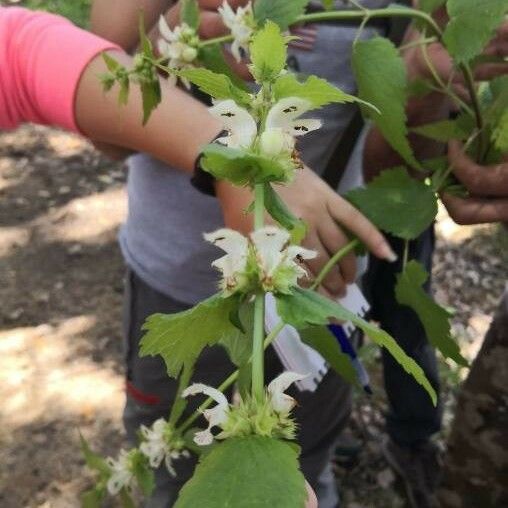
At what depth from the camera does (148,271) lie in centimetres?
90

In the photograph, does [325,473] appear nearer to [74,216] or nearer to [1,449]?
[1,449]

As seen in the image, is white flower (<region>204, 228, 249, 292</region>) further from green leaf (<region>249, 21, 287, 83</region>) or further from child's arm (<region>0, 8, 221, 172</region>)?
child's arm (<region>0, 8, 221, 172</region>)

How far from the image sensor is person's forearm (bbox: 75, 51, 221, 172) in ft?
1.98

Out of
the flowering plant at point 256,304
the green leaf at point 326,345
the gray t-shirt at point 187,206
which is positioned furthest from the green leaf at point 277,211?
the gray t-shirt at point 187,206

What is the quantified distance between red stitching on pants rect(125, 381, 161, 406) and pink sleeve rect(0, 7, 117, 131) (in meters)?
0.40

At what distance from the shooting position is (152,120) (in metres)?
0.61

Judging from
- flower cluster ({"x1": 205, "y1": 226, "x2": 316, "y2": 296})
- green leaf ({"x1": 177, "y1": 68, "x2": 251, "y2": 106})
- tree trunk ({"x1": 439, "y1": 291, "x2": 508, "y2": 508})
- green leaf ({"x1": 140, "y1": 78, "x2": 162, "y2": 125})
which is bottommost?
tree trunk ({"x1": 439, "y1": 291, "x2": 508, "y2": 508})

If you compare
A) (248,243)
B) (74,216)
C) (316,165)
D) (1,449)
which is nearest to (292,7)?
(248,243)

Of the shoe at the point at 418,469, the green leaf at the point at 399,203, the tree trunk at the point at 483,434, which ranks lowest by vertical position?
the shoe at the point at 418,469

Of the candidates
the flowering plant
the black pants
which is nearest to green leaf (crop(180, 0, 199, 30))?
the flowering plant

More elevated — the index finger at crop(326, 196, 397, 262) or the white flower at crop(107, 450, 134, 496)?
the index finger at crop(326, 196, 397, 262)

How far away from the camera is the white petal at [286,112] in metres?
0.24

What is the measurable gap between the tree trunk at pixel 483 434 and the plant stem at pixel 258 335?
57 centimetres

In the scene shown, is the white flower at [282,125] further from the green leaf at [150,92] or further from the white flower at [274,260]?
the green leaf at [150,92]
